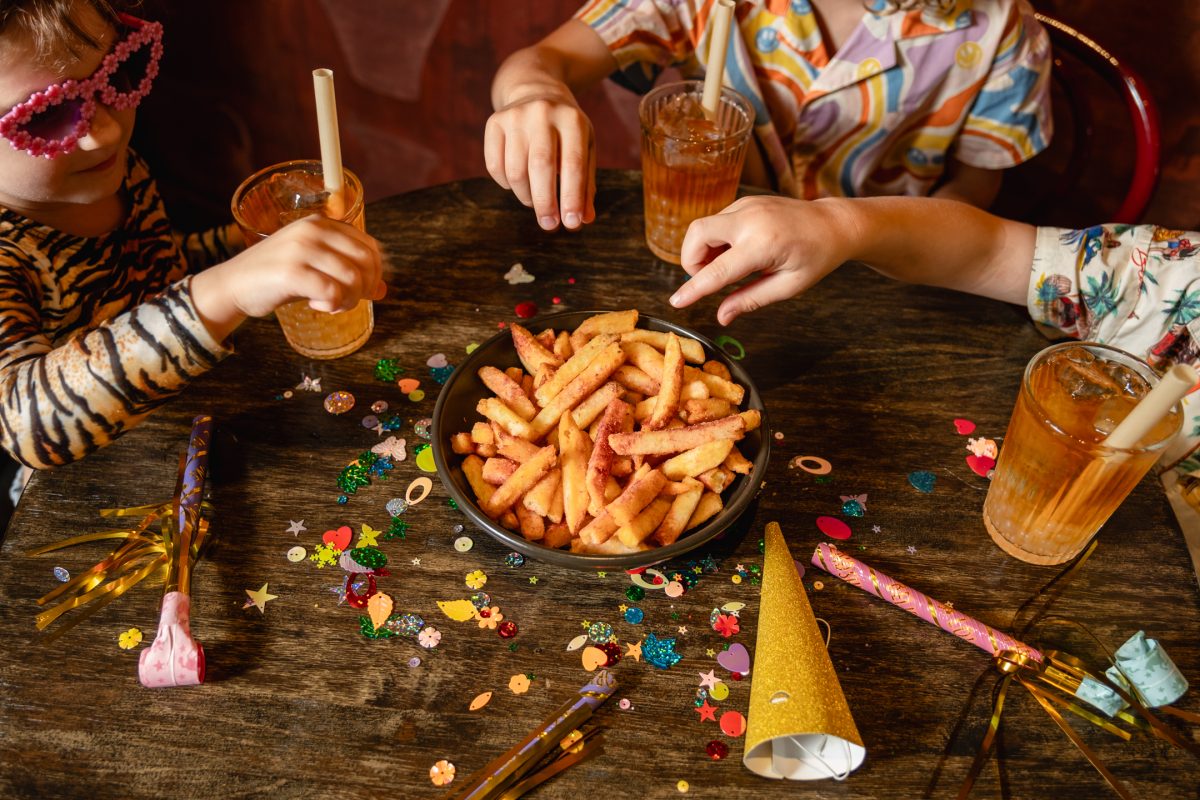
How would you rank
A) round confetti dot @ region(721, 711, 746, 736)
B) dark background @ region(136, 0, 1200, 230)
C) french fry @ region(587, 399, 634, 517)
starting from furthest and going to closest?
dark background @ region(136, 0, 1200, 230)
french fry @ region(587, 399, 634, 517)
round confetti dot @ region(721, 711, 746, 736)

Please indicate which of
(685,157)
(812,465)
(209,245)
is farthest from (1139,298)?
(209,245)

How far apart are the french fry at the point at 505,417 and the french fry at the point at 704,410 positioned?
0.70 feet

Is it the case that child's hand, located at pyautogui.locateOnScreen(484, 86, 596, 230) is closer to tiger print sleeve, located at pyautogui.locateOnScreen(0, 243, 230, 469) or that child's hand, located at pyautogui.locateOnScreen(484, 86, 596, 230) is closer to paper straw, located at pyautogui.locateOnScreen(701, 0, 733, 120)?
paper straw, located at pyautogui.locateOnScreen(701, 0, 733, 120)

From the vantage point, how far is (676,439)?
105cm

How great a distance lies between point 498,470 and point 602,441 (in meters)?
0.14

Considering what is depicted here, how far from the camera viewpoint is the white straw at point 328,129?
106 cm

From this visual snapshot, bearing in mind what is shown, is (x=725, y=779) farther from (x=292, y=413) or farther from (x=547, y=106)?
(x=547, y=106)

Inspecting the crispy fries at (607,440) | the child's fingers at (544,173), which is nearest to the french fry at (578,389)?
the crispy fries at (607,440)

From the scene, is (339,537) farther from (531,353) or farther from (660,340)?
(660,340)

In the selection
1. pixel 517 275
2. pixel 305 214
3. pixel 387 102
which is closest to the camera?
pixel 305 214

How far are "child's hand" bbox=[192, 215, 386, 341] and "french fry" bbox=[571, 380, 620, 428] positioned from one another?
348mm

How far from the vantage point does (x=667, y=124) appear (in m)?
1.46

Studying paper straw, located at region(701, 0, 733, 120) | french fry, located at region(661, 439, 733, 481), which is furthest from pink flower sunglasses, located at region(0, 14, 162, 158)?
french fry, located at region(661, 439, 733, 481)

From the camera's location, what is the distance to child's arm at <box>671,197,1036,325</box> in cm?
119
